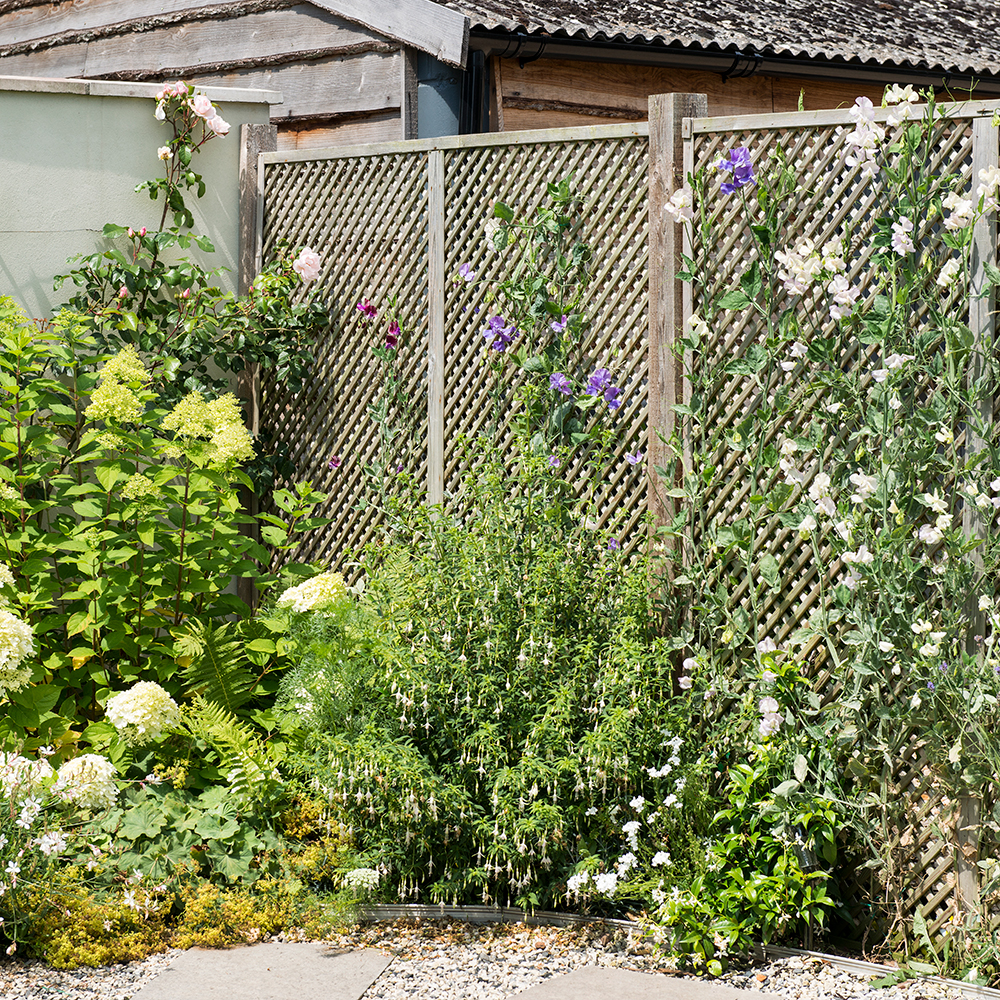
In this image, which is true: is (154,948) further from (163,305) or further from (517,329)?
(163,305)

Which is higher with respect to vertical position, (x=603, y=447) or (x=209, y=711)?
(x=603, y=447)

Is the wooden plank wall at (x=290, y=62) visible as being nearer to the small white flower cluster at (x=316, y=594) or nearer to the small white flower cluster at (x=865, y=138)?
the small white flower cluster at (x=316, y=594)

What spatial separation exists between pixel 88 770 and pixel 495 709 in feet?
4.48

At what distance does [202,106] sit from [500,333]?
199cm

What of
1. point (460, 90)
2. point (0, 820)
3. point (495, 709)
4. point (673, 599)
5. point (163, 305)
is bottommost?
point (0, 820)

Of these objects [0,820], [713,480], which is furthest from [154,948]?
[713,480]

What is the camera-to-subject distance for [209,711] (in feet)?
13.5

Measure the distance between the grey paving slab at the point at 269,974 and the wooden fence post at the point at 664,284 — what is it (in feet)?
5.52

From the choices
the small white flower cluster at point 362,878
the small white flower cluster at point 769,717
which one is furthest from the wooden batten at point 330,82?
the small white flower cluster at point 362,878

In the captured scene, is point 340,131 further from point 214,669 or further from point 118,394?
point 214,669

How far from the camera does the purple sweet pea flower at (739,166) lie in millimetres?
3693

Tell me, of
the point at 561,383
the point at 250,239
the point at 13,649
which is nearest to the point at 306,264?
the point at 250,239

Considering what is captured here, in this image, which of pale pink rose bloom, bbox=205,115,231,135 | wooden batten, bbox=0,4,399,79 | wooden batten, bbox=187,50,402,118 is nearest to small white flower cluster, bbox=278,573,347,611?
pale pink rose bloom, bbox=205,115,231,135

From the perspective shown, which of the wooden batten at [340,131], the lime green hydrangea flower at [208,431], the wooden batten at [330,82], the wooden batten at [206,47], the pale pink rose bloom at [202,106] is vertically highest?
the wooden batten at [206,47]
